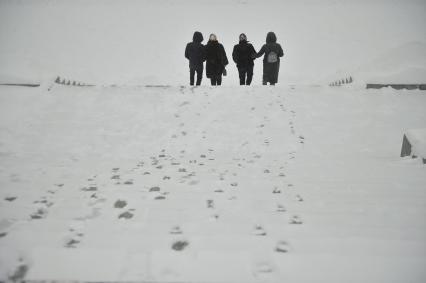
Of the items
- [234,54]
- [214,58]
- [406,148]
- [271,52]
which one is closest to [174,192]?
[406,148]

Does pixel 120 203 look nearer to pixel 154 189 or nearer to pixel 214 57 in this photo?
pixel 154 189

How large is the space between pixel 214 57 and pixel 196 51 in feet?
1.90

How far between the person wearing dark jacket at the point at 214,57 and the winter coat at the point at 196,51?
0.20 m

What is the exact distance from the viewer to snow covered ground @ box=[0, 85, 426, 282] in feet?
7.04

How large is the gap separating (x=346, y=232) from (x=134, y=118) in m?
6.01

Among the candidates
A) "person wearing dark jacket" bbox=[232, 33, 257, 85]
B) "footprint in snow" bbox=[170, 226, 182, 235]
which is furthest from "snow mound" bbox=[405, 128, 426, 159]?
"person wearing dark jacket" bbox=[232, 33, 257, 85]

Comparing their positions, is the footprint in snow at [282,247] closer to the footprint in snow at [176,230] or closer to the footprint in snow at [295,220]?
the footprint in snow at [295,220]

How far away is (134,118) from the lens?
25.1 ft

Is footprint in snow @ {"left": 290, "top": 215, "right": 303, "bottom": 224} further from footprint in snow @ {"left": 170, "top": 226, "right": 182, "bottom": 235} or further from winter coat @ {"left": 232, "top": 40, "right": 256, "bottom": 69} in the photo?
winter coat @ {"left": 232, "top": 40, "right": 256, "bottom": 69}

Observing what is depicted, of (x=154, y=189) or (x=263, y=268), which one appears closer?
(x=263, y=268)

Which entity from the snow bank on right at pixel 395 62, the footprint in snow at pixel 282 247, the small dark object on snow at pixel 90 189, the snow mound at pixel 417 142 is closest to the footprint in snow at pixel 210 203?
the footprint in snow at pixel 282 247

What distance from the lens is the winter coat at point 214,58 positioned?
973 centimetres

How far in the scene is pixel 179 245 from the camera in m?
2.39

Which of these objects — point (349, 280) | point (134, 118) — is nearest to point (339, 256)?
point (349, 280)
